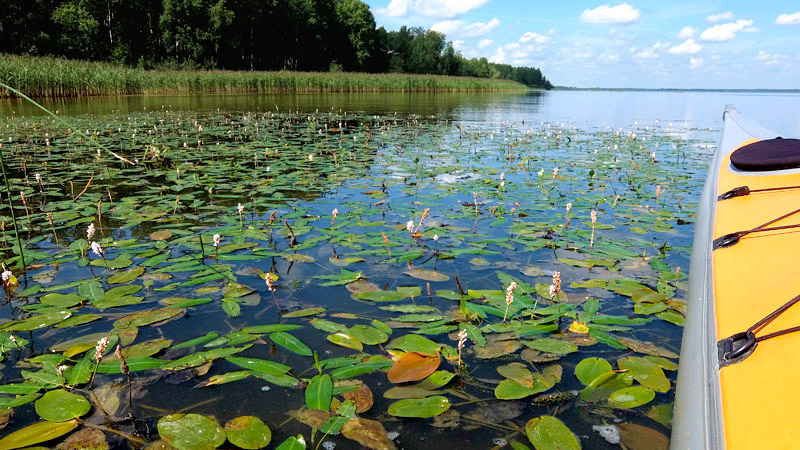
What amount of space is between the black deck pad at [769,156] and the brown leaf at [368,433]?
7.46ft

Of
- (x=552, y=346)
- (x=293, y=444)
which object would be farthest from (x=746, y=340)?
(x=293, y=444)

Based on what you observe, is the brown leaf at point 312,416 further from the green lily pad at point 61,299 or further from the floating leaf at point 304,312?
the green lily pad at point 61,299

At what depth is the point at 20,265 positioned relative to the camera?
2.17 metres

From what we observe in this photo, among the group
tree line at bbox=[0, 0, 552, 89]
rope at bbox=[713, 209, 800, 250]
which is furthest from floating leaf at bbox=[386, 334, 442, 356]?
tree line at bbox=[0, 0, 552, 89]

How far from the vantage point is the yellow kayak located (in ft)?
2.57

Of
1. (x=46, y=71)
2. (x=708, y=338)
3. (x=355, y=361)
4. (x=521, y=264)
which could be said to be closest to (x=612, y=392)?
(x=708, y=338)

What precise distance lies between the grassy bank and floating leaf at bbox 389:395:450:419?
1513 cm

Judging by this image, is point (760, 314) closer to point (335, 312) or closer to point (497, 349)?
point (497, 349)

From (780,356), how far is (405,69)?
61257 mm

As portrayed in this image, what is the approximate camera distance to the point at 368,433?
120 cm

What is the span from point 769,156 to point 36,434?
3163 mm

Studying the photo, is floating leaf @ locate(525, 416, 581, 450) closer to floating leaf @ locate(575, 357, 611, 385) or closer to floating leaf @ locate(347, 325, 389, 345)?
floating leaf @ locate(575, 357, 611, 385)

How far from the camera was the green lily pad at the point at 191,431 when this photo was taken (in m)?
1.13

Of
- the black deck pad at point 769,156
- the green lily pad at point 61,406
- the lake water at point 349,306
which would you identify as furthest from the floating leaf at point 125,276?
the black deck pad at point 769,156
